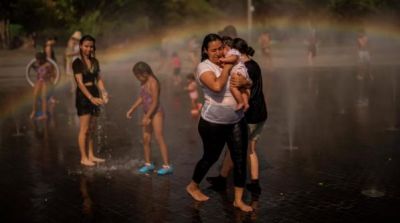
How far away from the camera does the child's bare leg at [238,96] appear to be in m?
5.44

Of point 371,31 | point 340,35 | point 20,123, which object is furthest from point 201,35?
point 20,123

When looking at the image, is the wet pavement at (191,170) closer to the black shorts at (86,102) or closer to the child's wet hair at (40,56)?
the black shorts at (86,102)

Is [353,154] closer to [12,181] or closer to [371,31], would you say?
[12,181]

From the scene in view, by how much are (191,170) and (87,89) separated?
1.91m

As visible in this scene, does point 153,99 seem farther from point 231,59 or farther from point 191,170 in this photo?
point 231,59

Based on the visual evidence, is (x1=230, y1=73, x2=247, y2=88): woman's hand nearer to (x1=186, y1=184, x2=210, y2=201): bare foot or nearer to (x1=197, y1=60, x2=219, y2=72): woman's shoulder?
(x1=197, y1=60, x2=219, y2=72): woman's shoulder

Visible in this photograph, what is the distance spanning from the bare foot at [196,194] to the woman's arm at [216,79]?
1.42m

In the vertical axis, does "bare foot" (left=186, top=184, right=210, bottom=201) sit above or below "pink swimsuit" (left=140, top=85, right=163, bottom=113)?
below

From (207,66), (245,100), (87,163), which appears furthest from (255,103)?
(87,163)

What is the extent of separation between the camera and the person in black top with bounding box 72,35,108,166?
24.6 ft

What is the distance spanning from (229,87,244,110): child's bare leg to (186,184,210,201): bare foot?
4.11 feet

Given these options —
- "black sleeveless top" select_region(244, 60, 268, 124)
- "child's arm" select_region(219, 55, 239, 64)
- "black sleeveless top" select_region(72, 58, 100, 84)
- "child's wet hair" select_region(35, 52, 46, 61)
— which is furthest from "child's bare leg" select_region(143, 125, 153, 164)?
"child's wet hair" select_region(35, 52, 46, 61)

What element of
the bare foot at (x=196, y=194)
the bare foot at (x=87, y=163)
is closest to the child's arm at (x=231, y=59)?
the bare foot at (x=196, y=194)

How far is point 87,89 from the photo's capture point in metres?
7.59
